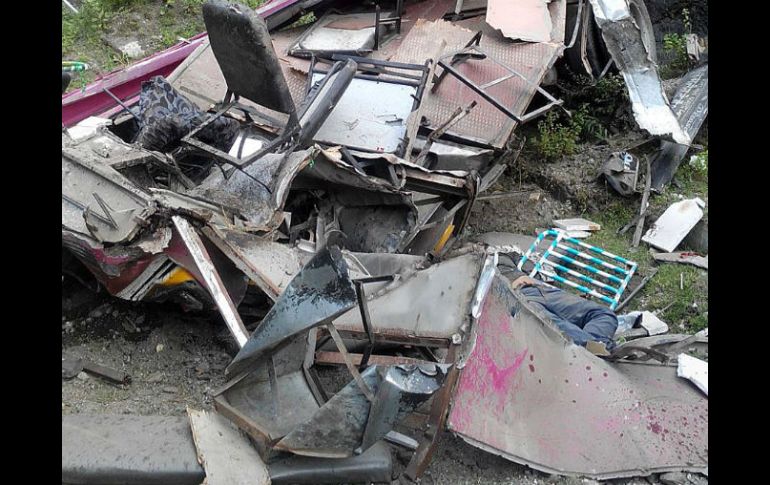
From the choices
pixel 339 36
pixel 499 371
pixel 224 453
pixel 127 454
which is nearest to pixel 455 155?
pixel 339 36

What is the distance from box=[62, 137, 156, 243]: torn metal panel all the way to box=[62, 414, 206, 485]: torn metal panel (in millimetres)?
973

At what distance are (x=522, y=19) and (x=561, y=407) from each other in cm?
430

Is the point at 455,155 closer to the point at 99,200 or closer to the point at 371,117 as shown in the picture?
the point at 371,117

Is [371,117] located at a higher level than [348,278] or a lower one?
lower

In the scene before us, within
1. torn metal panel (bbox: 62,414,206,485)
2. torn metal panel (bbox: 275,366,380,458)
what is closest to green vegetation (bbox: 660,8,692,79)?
torn metal panel (bbox: 275,366,380,458)

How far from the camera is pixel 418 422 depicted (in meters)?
3.14

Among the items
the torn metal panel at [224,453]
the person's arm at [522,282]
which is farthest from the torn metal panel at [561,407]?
the person's arm at [522,282]

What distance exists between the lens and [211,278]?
3.28 metres

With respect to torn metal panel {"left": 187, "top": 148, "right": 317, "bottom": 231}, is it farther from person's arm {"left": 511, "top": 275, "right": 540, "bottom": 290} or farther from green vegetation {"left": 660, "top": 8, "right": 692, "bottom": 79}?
green vegetation {"left": 660, "top": 8, "right": 692, "bottom": 79}

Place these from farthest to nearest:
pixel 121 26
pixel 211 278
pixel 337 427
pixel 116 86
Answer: pixel 121 26
pixel 116 86
pixel 211 278
pixel 337 427

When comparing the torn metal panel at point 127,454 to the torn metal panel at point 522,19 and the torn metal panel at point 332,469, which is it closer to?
the torn metal panel at point 332,469

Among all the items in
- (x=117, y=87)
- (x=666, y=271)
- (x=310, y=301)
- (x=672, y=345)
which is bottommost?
(x=666, y=271)

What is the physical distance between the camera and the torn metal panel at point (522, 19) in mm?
6273

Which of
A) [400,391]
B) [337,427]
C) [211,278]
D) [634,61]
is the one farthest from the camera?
[634,61]
